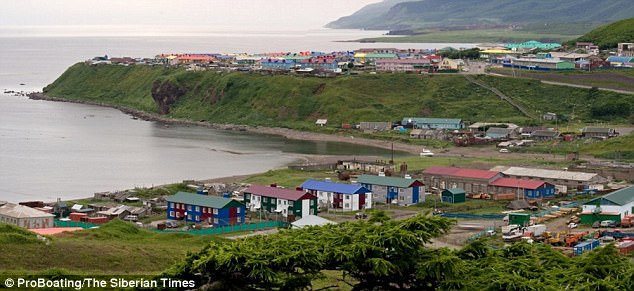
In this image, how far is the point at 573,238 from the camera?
24.4 m

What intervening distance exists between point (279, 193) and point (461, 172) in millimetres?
7964

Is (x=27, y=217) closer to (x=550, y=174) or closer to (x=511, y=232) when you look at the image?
(x=511, y=232)

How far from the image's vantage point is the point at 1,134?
54062 mm

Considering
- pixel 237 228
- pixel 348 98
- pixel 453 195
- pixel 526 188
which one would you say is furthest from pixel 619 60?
pixel 237 228

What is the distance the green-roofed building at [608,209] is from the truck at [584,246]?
339 cm

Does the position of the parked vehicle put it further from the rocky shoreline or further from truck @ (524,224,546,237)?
the rocky shoreline

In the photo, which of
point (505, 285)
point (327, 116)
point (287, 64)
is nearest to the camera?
point (505, 285)

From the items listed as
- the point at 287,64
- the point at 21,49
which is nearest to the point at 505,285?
the point at 287,64

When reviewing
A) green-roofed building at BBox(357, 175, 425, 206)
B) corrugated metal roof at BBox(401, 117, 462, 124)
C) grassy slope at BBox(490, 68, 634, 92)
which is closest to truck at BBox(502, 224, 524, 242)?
green-roofed building at BBox(357, 175, 425, 206)

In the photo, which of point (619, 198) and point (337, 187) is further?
point (337, 187)

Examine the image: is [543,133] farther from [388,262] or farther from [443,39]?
[443,39]

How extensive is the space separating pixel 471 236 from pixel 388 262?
1200 cm

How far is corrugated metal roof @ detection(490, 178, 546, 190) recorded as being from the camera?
32656 mm

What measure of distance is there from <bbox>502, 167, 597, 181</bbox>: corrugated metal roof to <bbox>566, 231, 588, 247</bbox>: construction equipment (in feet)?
29.0
